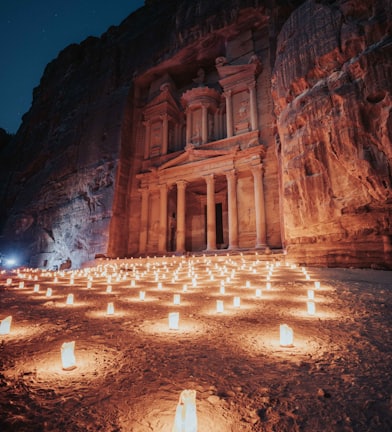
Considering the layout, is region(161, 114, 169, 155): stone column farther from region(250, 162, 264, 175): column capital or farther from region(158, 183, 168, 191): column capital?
region(250, 162, 264, 175): column capital

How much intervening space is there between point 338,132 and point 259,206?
9220 millimetres

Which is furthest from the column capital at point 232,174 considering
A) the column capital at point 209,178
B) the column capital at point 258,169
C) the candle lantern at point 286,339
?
the candle lantern at point 286,339

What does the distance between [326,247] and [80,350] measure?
25.4 feet

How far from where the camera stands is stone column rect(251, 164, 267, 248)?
51.6ft

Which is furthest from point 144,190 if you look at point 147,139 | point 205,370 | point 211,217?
point 205,370

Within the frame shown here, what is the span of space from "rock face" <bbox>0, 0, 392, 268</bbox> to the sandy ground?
4.88 m

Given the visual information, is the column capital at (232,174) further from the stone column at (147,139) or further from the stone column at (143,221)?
the stone column at (147,139)

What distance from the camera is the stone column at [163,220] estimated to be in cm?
1930

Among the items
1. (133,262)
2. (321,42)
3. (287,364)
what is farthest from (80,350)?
(133,262)

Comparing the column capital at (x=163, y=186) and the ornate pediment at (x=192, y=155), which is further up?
the ornate pediment at (x=192, y=155)

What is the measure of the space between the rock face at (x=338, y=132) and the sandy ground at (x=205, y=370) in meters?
4.40

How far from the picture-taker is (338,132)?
7293 mm

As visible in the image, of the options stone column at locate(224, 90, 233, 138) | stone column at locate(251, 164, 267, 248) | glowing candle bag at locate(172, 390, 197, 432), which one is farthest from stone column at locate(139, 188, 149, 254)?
glowing candle bag at locate(172, 390, 197, 432)

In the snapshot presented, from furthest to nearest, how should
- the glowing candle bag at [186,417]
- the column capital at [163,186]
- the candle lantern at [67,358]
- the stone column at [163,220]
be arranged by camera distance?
the column capital at [163,186] → the stone column at [163,220] → the candle lantern at [67,358] → the glowing candle bag at [186,417]
